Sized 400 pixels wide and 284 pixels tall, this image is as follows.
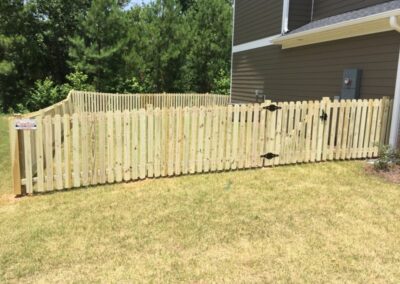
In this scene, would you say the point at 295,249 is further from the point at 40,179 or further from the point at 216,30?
the point at 216,30

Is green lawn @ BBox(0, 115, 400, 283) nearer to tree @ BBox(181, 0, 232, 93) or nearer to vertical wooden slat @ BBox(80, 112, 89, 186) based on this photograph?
vertical wooden slat @ BBox(80, 112, 89, 186)

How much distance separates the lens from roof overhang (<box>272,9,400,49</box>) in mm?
7255

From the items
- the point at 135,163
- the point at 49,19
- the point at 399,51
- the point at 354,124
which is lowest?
the point at 135,163

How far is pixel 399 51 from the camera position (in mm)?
7074

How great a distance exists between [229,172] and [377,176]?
2471 mm

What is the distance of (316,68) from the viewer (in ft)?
34.0

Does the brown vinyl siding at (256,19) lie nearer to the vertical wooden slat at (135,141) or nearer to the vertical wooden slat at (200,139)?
the vertical wooden slat at (200,139)

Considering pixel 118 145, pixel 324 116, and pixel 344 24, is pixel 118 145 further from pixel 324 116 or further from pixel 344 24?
pixel 344 24

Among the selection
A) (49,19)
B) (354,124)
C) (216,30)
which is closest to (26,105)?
(49,19)

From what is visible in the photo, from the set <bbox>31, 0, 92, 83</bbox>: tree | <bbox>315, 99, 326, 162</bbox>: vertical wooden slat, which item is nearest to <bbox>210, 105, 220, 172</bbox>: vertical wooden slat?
<bbox>315, 99, 326, 162</bbox>: vertical wooden slat

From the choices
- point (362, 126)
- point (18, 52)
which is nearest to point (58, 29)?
point (18, 52)

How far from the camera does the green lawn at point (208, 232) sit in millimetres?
3383

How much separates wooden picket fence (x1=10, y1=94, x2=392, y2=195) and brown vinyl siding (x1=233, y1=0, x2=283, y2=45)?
19.9 ft

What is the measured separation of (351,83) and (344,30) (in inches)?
49.5
